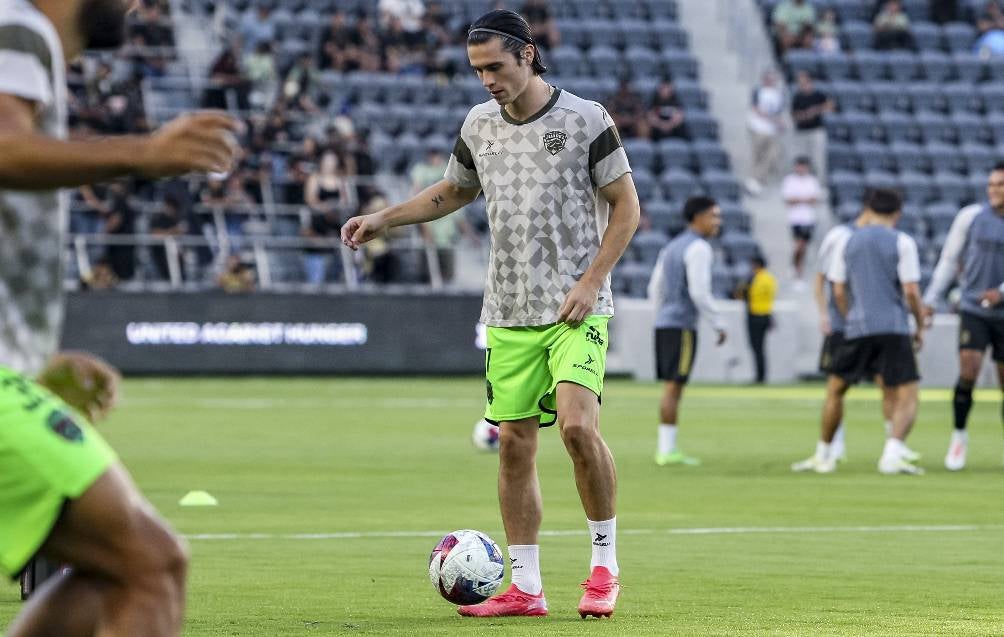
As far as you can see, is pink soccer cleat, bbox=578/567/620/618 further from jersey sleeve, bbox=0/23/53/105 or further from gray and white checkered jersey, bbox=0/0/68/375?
jersey sleeve, bbox=0/23/53/105

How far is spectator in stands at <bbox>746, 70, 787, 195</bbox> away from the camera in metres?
38.6

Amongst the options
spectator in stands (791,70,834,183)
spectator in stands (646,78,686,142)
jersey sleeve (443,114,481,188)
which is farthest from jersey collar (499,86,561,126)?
spectator in stands (791,70,834,183)

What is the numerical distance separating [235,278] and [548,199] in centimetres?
2315

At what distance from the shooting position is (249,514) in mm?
12680

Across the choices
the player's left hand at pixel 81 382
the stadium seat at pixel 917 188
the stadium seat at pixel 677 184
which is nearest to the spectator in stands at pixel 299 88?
the stadium seat at pixel 677 184

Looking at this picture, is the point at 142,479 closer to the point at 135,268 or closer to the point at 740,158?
the point at 135,268

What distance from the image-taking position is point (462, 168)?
8883 mm

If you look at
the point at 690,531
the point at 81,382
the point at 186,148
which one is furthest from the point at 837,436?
the point at 186,148

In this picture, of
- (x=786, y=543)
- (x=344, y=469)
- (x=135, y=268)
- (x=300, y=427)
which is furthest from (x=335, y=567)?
(x=135, y=268)

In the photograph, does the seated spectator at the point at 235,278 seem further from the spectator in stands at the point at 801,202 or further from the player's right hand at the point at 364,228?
the player's right hand at the point at 364,228

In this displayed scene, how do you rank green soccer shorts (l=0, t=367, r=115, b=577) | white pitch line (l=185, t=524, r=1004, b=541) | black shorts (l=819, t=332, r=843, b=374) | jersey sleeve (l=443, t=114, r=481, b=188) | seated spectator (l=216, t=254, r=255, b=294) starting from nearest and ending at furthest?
green soccer shorts (l=0, t=367, r=115, b=577), jersey sleeve (l=443, t=114, r=481, b=188), white pitch line (l=185, t=524, r=1004, b=541), black shorts (l=819, t=332, r=843, b=374), seated spectator (l=216, t=254, r=255, b=294)

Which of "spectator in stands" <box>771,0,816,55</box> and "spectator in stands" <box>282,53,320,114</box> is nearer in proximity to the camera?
"spectator in stands" <box>282,53,320,114</box>

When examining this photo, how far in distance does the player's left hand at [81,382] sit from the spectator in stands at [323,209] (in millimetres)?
27157

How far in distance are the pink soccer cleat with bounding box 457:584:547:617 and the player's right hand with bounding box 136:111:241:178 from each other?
418cm
